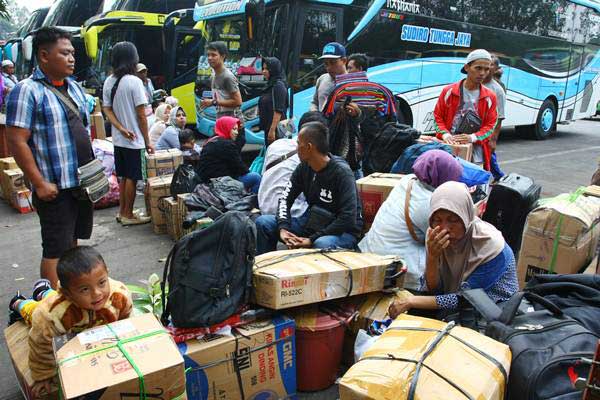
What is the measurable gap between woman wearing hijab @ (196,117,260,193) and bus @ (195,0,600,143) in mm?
2906

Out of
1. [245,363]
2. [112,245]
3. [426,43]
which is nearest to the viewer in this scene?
[245,363]

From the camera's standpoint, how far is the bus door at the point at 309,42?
7941mm

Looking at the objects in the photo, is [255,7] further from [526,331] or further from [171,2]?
[171,2]

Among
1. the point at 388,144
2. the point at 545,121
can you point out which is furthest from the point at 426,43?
the point at 388,144

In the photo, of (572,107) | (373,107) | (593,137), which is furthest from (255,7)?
(593,137)

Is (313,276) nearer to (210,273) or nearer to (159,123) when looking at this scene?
(210,273)

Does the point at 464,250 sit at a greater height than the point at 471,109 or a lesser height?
lesser

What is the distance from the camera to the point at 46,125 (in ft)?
9.53

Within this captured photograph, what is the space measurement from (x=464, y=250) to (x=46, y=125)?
2.62 meters

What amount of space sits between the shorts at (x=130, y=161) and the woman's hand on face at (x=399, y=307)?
11.6ft

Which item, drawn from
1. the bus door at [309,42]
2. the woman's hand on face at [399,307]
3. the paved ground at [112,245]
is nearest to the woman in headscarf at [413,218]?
the woman's hand on face at [399,307]

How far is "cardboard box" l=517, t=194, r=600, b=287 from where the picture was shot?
3.27 metres

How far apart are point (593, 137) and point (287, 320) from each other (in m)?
14.9

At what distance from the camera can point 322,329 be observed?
259 cm
